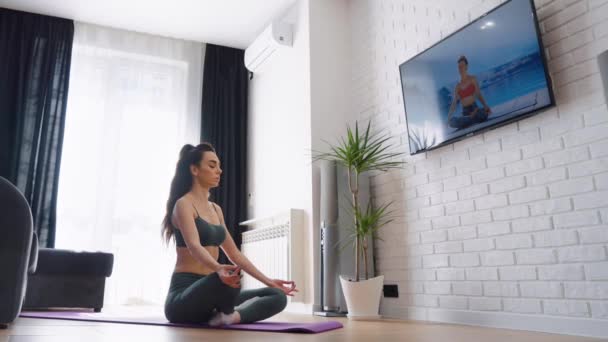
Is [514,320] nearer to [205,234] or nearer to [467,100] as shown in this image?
[467,100]

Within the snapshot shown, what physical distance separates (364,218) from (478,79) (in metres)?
1.12

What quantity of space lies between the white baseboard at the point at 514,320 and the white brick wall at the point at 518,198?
0.09 feet

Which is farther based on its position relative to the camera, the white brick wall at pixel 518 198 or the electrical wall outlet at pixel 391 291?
the electrical wall outlet at pixel 391 291

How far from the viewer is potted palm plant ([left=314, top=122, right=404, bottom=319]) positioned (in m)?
3.06

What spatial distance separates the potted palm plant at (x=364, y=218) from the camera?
3.06 m

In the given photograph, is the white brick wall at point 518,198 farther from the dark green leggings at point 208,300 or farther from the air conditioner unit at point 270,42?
the air conditioner unit at point 270,42

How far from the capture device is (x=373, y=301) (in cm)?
306

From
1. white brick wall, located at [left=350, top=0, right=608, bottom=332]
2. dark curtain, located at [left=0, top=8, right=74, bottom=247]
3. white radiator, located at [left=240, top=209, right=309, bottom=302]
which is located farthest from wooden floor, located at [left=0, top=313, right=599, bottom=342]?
dark curtain, located at [left=0, top=8, right=74, bottom=247]

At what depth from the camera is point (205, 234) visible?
7.68ft

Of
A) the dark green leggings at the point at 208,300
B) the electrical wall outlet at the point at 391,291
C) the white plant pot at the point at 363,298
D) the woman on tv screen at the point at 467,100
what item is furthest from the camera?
the electrical wall outlet at the point at 391,291

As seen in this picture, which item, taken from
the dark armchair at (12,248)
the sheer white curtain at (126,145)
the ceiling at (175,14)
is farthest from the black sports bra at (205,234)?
the ceiling at (175,14)

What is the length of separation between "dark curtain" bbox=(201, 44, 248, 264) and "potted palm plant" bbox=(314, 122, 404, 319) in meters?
1.61

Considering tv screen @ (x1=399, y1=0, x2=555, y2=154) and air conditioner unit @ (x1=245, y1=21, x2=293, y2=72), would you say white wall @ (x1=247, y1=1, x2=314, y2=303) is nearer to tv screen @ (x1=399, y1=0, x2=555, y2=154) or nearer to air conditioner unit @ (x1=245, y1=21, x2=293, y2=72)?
air conditioner unit @ (x1=245, y1=21, x2=293, y2=72)

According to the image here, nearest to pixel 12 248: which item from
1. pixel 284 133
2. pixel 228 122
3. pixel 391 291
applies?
pixel 391 291
